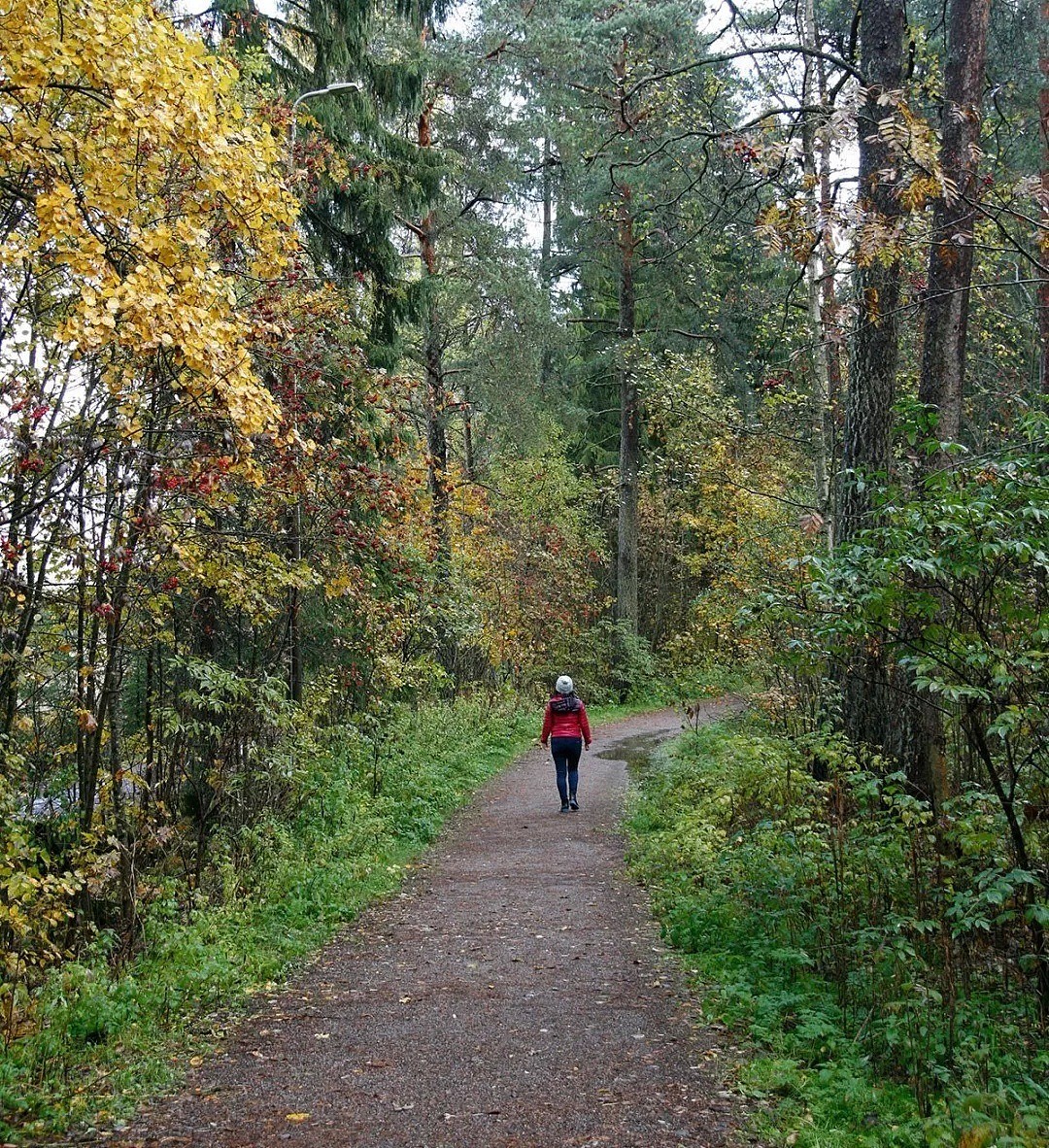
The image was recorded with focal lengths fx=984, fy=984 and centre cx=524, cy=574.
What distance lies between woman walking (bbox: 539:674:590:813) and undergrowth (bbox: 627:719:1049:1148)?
10.6 feet

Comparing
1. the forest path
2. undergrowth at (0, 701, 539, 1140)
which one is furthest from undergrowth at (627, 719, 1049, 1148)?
undergrowth at (0, 701, 539, 1140)

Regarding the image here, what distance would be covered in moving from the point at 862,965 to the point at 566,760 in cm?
689

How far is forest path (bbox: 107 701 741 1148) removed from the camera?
445 cm

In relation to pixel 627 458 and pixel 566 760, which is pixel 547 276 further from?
pixel 566 760

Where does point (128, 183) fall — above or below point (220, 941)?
above

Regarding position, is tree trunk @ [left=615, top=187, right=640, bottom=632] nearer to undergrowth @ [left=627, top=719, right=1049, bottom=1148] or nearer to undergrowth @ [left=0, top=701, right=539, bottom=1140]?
undergrowth @ [left=0, top=701, right=539, bottom=1140]

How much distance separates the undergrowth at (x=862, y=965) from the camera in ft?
14.2

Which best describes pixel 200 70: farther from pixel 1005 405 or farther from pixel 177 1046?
pixel 1005 405

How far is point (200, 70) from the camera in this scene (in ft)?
18.0

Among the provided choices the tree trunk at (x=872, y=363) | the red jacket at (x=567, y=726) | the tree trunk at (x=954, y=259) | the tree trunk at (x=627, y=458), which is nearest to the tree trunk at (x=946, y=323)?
the tree trunk at (x=954, y=259)

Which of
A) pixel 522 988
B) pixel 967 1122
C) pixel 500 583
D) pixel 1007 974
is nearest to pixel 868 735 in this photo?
pixel 1007 974

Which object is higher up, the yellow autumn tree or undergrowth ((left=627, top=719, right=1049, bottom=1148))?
the yellow autumn tree

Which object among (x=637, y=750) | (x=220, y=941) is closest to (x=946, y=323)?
(x=220, y=941)

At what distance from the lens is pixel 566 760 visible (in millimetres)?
12602
